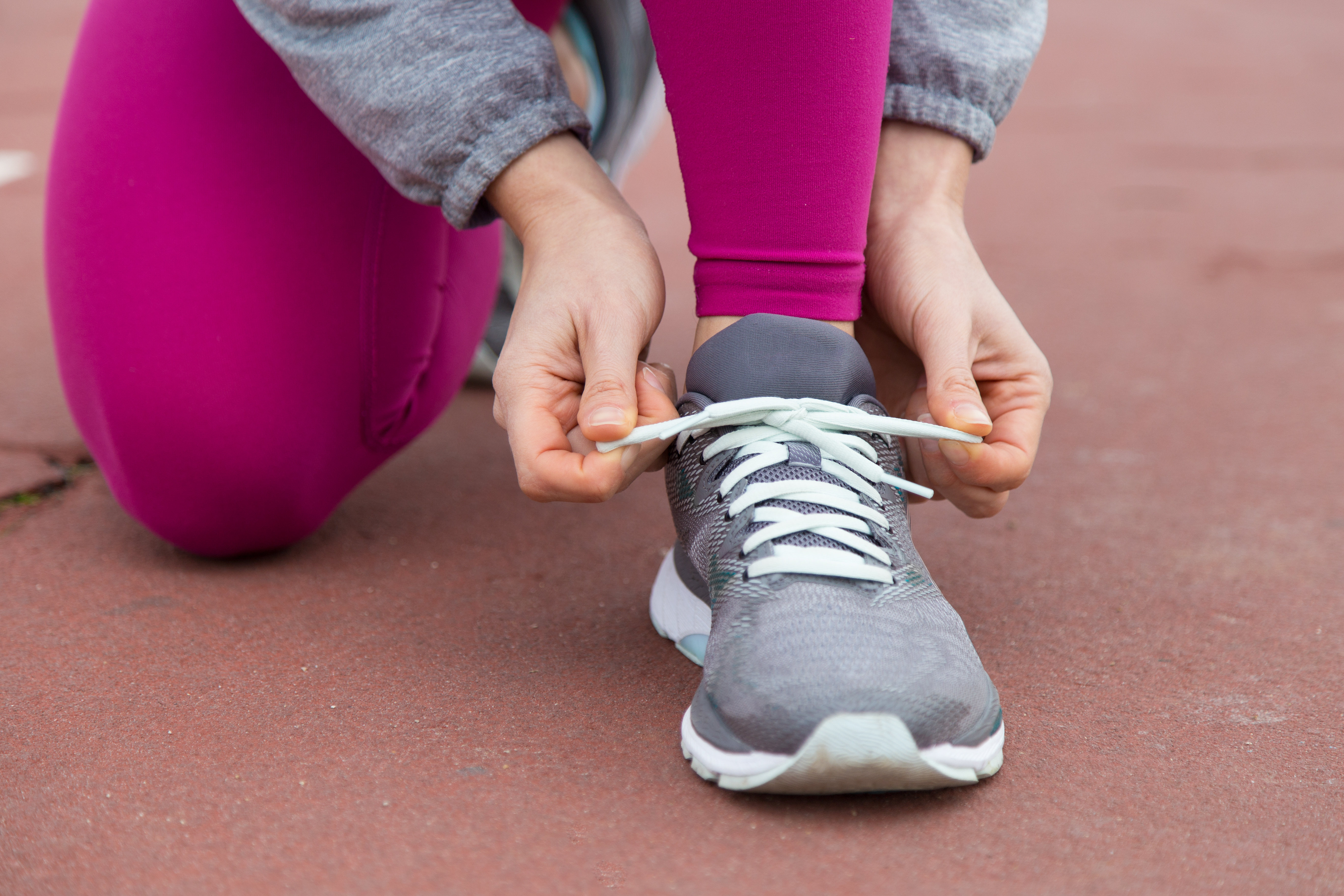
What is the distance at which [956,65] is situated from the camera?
96cm

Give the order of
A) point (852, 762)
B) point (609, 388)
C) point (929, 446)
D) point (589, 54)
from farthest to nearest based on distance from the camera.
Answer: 1. point (589, 54)
2. point (929, 446)
3. point (609, 388)
4. point (852, 762)

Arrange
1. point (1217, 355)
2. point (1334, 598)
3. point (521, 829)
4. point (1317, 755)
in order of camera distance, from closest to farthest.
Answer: point (521, 829) → point (1317, 755) → point (1334, 598) → point (1217, 355)

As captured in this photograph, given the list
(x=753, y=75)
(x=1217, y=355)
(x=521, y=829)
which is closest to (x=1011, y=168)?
(x=1217, y=355)

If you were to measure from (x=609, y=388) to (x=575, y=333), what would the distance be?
0.07 metres

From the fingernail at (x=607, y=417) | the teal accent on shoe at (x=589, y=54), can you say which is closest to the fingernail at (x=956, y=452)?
the fingernail at (x=607, y=417)

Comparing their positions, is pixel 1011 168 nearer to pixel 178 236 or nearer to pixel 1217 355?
pixel 1217 355

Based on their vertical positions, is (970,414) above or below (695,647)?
above

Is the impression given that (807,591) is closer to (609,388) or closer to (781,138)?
(609,388)

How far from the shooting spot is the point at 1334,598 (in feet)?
3.43

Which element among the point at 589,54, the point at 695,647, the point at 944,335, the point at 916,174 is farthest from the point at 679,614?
the point at 589,54

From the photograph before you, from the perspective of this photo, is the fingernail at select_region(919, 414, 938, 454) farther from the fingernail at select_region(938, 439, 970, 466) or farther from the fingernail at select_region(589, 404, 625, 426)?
the fingernail at select_region(589, 404, 625, 426)

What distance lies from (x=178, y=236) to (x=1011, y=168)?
2.46m

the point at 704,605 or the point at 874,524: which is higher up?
the point at 874,524

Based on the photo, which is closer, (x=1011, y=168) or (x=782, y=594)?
(x=782, y=594)
